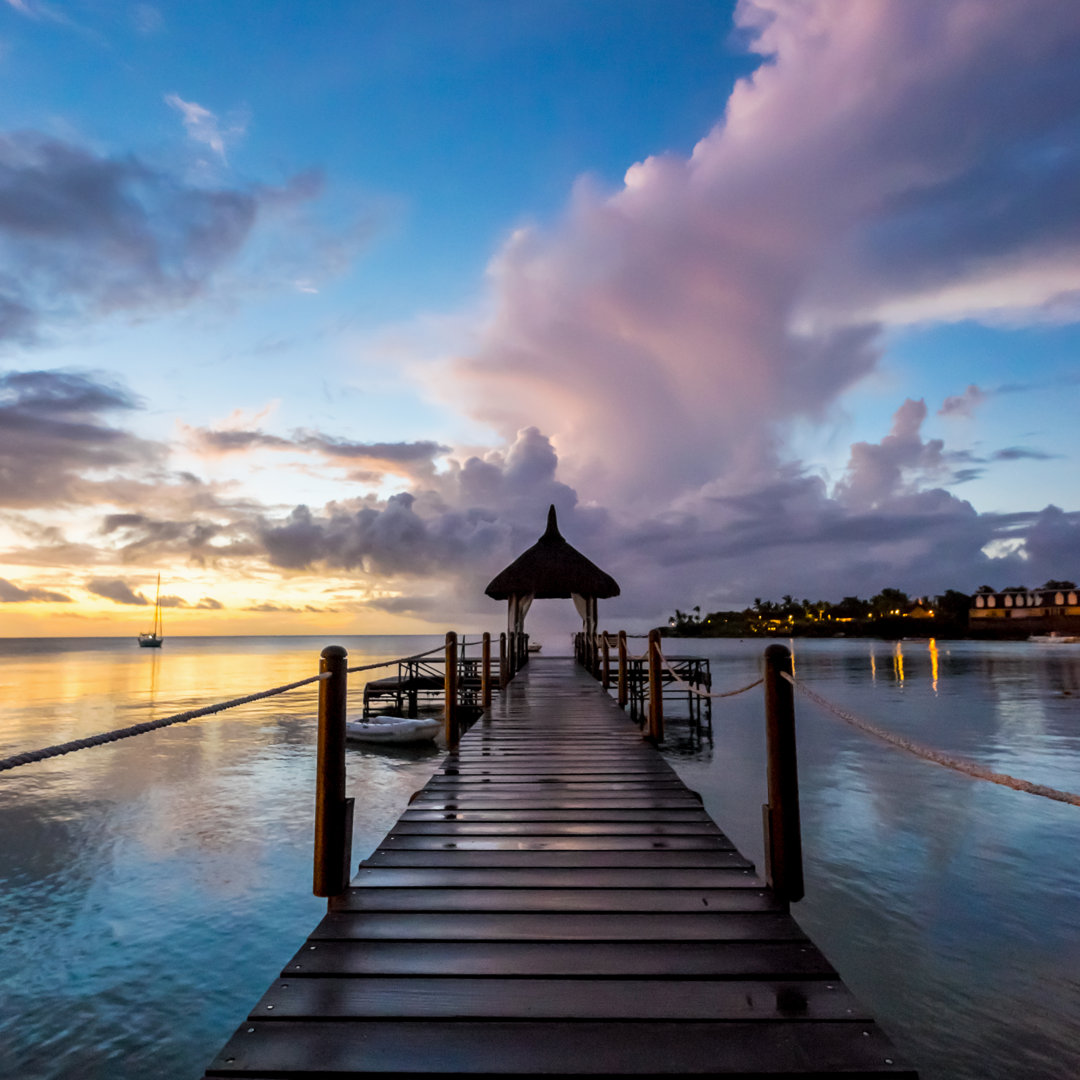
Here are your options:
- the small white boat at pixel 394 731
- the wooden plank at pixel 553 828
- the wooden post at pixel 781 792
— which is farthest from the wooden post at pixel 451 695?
the small white boat at pixel 394 731

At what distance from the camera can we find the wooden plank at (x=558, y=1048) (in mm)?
2070

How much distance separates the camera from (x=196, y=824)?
1384 cm

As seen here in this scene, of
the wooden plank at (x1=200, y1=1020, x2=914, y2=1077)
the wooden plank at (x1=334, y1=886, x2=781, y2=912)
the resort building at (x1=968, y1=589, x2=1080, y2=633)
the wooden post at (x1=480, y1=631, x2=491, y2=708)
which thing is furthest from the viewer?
the resort building at (x1=968, y1=589, x2=1080, y2=633)

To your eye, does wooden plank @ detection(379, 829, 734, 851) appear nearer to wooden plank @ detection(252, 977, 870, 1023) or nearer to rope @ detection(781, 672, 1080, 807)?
rope @ detection(781, 672, 1080, 807)

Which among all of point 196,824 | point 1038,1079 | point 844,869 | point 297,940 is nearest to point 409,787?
point 196,824

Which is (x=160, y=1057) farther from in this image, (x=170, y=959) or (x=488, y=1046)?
(x=488, y=1046)

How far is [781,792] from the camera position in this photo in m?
3.44

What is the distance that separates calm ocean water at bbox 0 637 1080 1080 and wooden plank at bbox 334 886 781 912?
13.0 ft

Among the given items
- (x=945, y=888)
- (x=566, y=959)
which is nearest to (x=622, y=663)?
(x=945, y=888)

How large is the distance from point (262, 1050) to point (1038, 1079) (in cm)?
639

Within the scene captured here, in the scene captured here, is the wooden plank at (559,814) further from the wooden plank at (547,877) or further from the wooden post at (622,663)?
the wooden post at (622,663)

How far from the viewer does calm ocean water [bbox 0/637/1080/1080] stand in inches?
245

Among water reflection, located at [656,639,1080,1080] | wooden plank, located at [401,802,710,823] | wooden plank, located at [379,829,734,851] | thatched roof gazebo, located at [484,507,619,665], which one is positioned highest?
thatched roof gazebo, located at [484,507,619,665]

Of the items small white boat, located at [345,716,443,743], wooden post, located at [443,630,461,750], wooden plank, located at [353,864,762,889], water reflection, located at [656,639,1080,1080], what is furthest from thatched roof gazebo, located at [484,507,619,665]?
wooden plank, located at [353,864,762,889]
